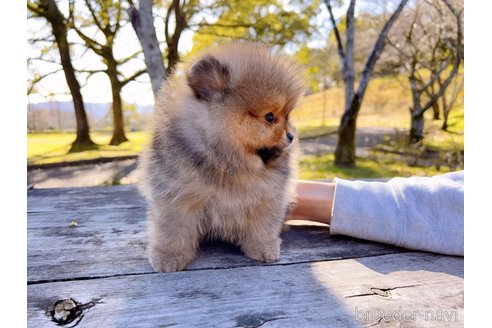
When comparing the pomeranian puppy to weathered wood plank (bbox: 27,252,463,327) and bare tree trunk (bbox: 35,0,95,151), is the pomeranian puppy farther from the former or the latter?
bare tree trunk (bbox: 35,0,95,151)

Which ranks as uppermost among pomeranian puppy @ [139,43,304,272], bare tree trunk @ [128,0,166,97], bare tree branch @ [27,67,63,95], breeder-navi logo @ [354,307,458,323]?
bare tree trunk @ [128,0,166,97]

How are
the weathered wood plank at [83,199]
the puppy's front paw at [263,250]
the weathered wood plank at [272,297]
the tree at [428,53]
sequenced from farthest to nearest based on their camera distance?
the tree at [428,53] < the weathered wood plank at [83,199] < the puppy's front paw at [263,250] < the weathered wood plank at [272,297]

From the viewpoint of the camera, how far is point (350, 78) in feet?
10.7

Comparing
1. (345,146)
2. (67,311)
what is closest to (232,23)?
(345,146)

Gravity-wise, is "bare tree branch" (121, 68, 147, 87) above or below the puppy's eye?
above

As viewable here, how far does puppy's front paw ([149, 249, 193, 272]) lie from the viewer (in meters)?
0.88

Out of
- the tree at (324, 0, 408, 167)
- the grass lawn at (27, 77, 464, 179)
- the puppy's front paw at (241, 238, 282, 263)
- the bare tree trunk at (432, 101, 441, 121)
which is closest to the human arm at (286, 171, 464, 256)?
the puppy's front paw at (241, 238, 282, 263)

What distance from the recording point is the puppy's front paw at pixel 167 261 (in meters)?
0.88

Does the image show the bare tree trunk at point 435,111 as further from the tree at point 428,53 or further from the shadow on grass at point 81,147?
the shadow on grass at point 81,147

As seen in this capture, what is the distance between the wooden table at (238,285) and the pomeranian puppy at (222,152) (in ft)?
0.25

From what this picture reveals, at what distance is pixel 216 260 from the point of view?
3.11 feet

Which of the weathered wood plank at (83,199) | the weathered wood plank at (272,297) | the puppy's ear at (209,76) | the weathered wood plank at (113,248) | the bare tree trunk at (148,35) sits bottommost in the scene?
the weathered wood plank at (272,297)

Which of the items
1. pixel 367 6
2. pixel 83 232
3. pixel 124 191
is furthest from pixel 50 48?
pixel 367 6

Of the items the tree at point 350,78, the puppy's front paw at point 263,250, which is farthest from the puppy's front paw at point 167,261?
the tree at point 350,78
